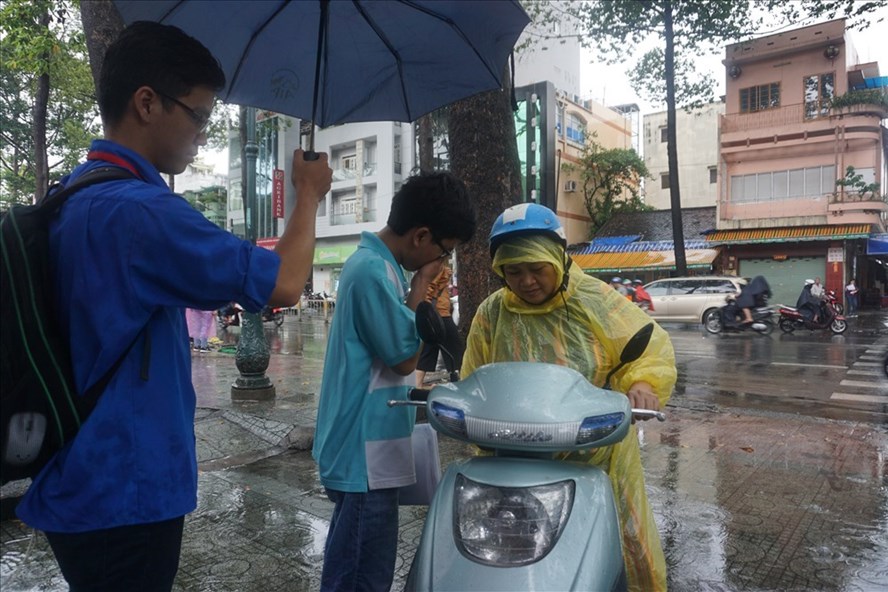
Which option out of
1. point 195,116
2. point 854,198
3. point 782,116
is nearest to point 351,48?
point 195,116

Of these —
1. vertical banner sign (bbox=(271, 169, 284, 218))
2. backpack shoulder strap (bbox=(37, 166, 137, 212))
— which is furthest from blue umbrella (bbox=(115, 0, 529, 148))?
vertical banner sign (bbox=(271, 169, 284, 218))

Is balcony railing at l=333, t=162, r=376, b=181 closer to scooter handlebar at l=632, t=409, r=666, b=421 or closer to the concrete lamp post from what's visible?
the concrete lamp post

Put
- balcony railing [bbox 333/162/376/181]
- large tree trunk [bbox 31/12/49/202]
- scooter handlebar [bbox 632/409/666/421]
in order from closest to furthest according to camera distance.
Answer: scooter handlebar [bbox 632/409/666/421] → large tree trunk [bbox 31/12/49/202] → balcony railing [bbox 333/162/376/181]

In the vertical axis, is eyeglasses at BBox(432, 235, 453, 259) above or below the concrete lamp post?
above

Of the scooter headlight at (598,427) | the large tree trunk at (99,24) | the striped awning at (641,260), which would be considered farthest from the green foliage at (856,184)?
the scooter headlight at (598,427)

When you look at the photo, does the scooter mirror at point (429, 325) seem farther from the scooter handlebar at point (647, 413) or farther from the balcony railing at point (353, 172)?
the balcony railing at point (353, 172)

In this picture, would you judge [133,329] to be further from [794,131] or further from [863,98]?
[794,131]

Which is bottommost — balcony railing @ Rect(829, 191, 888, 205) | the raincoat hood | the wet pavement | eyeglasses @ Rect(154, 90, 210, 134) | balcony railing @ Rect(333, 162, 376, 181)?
the wet pavement

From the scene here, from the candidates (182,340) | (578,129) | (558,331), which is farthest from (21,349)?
(578,129)

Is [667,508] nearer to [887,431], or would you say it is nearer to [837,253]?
[887,431]

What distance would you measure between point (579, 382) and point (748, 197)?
24949 mm

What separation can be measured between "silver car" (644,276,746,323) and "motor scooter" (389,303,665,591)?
16.4 metres

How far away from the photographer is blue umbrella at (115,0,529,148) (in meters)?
2.13

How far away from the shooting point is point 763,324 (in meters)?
14.7
